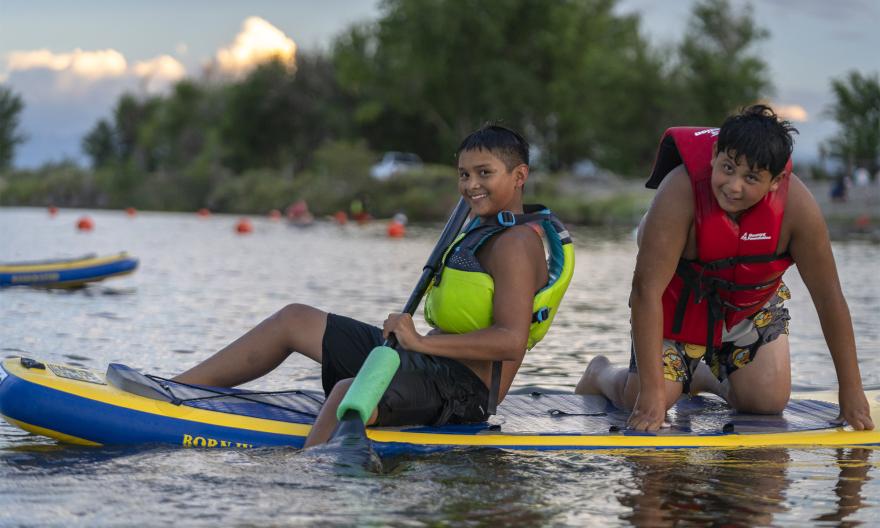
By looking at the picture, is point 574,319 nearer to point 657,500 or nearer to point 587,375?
point 587,375

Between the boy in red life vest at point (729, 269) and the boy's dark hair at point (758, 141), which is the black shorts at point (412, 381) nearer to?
the boy in red life vest at point (729, 269)

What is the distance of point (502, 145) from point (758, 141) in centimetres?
99

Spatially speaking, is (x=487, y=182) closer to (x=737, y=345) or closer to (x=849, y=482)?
(x=737, y=345)

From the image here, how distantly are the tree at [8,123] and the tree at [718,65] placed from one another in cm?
4854

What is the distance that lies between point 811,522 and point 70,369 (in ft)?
10.5

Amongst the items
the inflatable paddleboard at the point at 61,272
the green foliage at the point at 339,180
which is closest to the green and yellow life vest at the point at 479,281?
the inflatable paddleboard at the point at 61,272

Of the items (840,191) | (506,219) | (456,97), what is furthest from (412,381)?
(456,97)

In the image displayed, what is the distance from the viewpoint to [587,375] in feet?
19.6

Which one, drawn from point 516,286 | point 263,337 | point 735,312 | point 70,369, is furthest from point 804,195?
→ point 70,369

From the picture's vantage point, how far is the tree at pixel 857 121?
1483 inches

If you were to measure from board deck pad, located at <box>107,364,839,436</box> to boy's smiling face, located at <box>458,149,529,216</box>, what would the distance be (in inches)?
36.9

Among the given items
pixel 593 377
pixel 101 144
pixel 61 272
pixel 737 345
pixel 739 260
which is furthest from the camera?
pixel 101 144

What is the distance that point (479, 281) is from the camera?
4.68 meters

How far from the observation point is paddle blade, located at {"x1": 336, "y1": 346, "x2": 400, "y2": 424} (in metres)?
4.52
